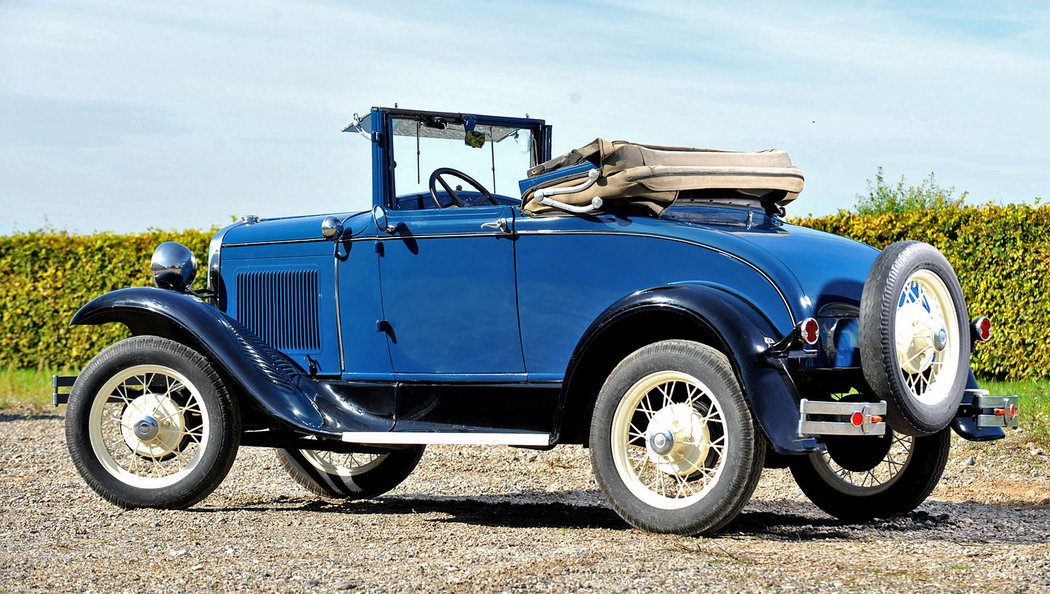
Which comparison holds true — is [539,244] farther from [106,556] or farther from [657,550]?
[106,556]

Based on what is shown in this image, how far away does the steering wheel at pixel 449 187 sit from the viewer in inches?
270

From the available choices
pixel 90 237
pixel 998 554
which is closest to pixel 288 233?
pixel 998 554

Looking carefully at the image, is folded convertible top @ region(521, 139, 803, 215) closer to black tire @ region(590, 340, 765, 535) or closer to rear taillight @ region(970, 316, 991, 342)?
black tire @ region(590, 340, 765, 535)

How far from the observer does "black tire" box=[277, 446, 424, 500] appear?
24.5 feet

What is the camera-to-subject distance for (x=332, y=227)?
653 centimetres

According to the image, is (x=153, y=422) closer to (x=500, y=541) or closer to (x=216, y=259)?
(x=216, y=259)

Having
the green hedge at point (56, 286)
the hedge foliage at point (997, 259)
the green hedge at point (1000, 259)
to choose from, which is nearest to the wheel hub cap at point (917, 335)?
the hedge foliage at point (997, 259)

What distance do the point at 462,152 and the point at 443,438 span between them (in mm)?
1944

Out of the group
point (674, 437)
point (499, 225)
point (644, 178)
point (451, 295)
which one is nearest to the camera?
point (674, 437)

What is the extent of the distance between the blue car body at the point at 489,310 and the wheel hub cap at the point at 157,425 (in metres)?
0.34

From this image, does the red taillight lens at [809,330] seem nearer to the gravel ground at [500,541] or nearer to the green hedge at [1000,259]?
the gravel ground at [500,541]

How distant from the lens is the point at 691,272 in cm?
537

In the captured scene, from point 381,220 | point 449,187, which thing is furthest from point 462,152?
point 381,220

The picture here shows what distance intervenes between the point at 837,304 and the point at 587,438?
1255 millimetres
